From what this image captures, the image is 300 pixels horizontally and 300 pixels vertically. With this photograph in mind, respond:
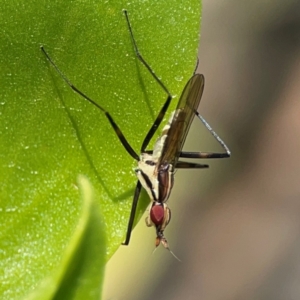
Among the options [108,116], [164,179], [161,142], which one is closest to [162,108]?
[108,116]

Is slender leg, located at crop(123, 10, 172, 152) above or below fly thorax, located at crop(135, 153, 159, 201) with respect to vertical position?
above

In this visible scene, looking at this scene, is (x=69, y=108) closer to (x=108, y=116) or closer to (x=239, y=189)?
(x=108, y=116)

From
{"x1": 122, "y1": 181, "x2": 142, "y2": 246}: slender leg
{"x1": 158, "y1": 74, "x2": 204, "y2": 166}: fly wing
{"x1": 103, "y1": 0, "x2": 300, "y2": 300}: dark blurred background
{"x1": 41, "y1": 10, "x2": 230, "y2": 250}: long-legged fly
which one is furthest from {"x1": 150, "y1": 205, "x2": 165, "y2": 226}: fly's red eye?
{"x1": 103, "y1": 0, "x2": 300, "y2": 300}: dark blurred background

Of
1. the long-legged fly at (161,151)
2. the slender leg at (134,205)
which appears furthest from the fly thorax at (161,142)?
the slender leg at (134,205)

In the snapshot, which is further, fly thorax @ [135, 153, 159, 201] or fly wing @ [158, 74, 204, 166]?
fly wing @ [158, 74, 204, 166]

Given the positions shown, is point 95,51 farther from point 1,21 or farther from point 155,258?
point 155,258

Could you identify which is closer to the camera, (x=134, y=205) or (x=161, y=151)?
(x=134, y=205)

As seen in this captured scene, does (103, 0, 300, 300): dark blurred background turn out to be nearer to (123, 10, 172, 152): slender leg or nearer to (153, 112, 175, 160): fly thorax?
(153, 112, 175, 160): fly thorax
